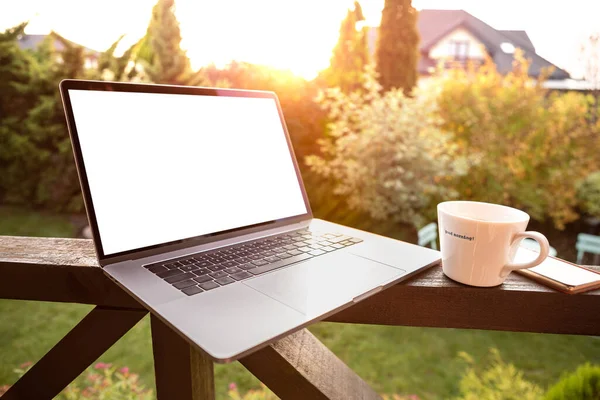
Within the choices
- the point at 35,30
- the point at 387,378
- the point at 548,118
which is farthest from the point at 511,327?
the point at 35,30

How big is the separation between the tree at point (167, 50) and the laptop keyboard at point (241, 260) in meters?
4.70

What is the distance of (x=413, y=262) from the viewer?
667mm

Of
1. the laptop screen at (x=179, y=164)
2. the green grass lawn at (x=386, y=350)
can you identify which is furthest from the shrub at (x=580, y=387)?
the green grass lawn at (x=386, y=350)

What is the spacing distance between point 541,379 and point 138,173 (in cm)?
268

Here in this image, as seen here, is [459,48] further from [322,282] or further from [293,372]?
[293,372]

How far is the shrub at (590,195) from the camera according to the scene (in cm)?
438

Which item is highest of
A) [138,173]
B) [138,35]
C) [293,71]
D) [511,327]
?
[138,35]

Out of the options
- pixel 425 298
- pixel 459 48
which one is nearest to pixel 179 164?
pixel 425 298

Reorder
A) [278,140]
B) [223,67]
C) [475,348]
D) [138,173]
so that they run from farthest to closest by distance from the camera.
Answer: [223,67], [475,348], [278,140], [138,173]

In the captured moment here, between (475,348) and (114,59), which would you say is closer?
(475,348)

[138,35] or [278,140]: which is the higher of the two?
[138,35]

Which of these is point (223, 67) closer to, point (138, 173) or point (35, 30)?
point (35, 30)

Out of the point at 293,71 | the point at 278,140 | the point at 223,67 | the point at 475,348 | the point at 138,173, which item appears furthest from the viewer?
the point at 223,67

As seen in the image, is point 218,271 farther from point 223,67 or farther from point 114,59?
point 223,67
